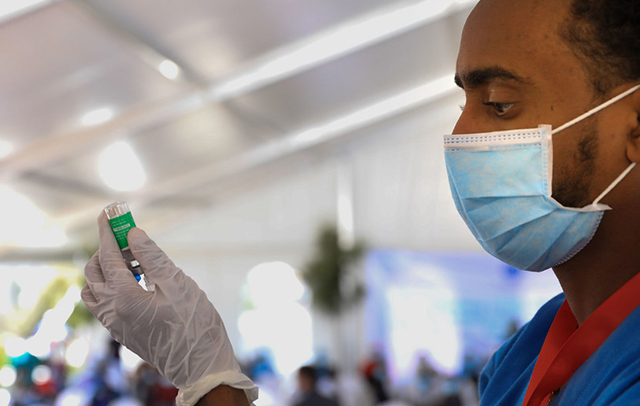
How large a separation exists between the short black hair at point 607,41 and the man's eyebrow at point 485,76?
3.3 inches

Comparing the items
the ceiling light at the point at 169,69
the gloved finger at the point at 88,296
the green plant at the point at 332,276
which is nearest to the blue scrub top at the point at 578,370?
the gloved finger at the point at 88,296

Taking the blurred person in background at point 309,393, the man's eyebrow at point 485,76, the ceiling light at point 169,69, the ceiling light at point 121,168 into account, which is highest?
the ceiling light at point 169,69

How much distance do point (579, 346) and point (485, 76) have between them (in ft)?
1.31

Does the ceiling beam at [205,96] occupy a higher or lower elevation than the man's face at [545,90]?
higher

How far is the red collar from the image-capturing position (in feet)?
2.76

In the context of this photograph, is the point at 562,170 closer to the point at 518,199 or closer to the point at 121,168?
the point at 518,199

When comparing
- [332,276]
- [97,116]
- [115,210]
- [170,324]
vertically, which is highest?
[97,116]

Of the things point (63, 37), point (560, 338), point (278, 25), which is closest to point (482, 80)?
point (560, 338)

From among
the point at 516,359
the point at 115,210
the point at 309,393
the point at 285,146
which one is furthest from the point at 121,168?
the point at 516,359

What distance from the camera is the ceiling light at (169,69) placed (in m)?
5.85

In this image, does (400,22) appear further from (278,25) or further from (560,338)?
(560,338)

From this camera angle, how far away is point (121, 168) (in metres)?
7.74

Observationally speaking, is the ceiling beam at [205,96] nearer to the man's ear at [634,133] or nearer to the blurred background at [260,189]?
the blurred background at [260,189]

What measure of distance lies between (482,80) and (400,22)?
6.16 metres
